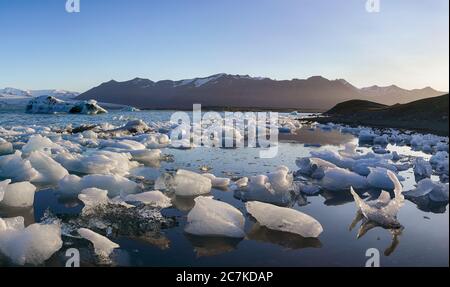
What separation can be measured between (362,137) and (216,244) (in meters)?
12.7

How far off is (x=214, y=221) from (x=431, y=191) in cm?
352

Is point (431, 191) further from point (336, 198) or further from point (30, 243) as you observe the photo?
point (30, 243)

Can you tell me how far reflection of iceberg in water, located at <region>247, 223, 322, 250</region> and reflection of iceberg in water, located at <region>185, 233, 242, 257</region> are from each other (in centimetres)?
23

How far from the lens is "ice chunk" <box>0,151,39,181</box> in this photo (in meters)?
5.92

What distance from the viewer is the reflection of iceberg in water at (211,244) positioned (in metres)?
3.32

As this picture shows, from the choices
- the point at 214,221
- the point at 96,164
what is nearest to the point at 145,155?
the point at 96,164

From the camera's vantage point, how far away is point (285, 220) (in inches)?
151

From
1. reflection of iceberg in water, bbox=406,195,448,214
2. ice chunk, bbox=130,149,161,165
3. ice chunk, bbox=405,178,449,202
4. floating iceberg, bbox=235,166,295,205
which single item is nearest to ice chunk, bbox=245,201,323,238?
floating iceberg, bbox=235,166,295,205

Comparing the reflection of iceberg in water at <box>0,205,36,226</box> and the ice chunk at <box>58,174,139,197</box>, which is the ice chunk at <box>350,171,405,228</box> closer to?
the ice chunk at <box>58,174,139,197</box>

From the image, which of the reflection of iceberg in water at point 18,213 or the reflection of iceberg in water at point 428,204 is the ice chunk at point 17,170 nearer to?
the reflection of iceberg in water at point 18,213

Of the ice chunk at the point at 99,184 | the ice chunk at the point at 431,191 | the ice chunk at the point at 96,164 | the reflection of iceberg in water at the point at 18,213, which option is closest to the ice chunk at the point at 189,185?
the ice chunk at the point at 99,184

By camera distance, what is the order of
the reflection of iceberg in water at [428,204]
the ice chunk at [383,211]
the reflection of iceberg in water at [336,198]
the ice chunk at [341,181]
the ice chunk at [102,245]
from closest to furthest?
the ice chunk at [102,245]
the ice chunk at [383,211]
the reflection of iceberg in water at [428,204]
the reflection of iceberg in water at [336,198]
the ice chunk at [341,181]

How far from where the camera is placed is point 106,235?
365 cm

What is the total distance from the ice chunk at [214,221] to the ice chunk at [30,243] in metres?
1.28
